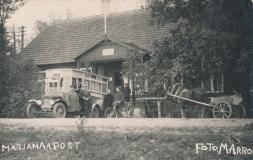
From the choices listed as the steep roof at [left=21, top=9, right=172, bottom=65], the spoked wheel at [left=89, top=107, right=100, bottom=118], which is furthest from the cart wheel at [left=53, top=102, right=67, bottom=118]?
the steep roof at [left=21, top=9, right=172, bottom=65]

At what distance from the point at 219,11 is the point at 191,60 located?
5.12ft

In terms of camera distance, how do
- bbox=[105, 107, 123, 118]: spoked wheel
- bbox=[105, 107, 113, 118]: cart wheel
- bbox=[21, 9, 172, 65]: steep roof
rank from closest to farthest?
bbox=[105, 107, 123, 118]: spoked wheel < bbox=[105, 107, 113, 118]: cart wheel < bbox=[21, 9, 172, 65]: steep roof

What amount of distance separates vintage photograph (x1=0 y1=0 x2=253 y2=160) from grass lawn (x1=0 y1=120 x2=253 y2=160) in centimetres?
2

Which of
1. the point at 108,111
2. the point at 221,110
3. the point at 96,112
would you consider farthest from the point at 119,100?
the point at 221,110

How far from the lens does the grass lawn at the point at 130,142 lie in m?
6.94

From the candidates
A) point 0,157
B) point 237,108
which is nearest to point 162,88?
point 237,108

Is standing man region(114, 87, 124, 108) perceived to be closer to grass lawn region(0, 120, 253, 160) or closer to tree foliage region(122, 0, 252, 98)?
tree foliage region(122, 0, 252, 98)

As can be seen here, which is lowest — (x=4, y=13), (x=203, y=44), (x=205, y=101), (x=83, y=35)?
(x=205, y=101)

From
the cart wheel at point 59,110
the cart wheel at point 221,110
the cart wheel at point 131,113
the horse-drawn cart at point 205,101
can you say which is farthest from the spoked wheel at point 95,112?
the cart wheel at point 221,110

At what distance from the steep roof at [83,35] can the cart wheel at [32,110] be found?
214 inches

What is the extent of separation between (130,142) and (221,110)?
375 cm

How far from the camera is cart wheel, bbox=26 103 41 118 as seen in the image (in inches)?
500

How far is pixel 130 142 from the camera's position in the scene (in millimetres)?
7629

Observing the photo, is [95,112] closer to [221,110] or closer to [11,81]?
[11,81]
